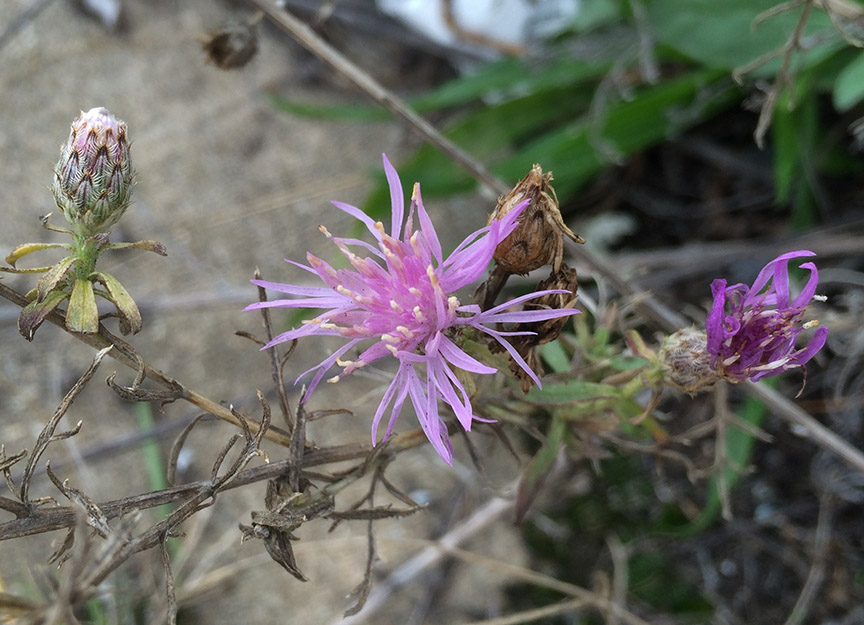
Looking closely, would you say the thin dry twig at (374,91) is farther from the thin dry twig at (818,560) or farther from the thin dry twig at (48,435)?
the thin dry twig at (818,560)

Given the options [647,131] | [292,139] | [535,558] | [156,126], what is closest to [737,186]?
[647,131]

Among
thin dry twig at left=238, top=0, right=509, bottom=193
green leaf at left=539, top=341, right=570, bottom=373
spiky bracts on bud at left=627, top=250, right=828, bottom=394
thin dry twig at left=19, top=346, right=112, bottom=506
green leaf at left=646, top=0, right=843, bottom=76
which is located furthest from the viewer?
green leaf at left=646, top=0, right=843, bottom=76

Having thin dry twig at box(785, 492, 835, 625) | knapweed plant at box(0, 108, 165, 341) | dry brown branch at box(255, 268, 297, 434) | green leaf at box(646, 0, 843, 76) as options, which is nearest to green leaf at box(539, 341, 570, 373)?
dry brown branch at box(255, 268, 297, 434)

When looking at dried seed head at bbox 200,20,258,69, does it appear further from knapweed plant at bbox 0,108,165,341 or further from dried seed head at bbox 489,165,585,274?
dried seed head at bbox 489,165,585,274

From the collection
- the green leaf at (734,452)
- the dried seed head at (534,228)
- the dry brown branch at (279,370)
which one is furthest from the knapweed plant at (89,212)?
the green leaf at (734,452)

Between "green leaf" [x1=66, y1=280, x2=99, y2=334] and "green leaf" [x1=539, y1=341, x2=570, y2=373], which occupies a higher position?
"green leaf" [x1=66, y1=280, x2=99, y2=334]

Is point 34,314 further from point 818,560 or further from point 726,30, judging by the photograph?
point 818,560
